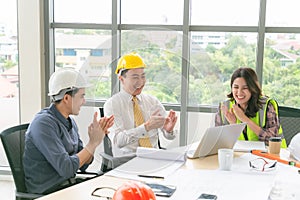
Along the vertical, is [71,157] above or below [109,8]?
below

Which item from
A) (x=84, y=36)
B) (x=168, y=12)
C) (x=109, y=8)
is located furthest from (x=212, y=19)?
(x=84, y=36)

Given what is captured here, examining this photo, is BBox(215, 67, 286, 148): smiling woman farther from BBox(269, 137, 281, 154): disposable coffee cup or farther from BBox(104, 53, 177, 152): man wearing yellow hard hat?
BBox(104, 53, 177, 152): man wearing yellow hard hat

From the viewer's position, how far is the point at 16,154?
A: 208 cm

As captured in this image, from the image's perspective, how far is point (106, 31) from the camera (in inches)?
149

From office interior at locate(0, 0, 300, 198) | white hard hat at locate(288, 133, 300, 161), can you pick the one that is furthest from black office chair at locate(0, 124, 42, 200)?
office interior at locate(0, 0, 300, 198)

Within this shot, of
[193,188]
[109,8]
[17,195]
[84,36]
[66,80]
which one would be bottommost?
[17,195]

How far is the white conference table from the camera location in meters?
1.59

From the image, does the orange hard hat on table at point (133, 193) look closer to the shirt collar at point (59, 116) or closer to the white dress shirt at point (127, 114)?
the white dress shirt at point (127, 114)

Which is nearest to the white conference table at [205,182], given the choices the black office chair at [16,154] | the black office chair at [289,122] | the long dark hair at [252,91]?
the black office chair at [16,154]

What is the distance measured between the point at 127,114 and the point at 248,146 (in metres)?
0.81

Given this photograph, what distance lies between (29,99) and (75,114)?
180cm

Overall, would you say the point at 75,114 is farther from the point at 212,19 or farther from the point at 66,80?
the point at 212,19

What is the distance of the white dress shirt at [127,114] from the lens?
1.86 metres

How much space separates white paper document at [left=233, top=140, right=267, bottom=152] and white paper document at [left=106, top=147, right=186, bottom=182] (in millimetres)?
419
